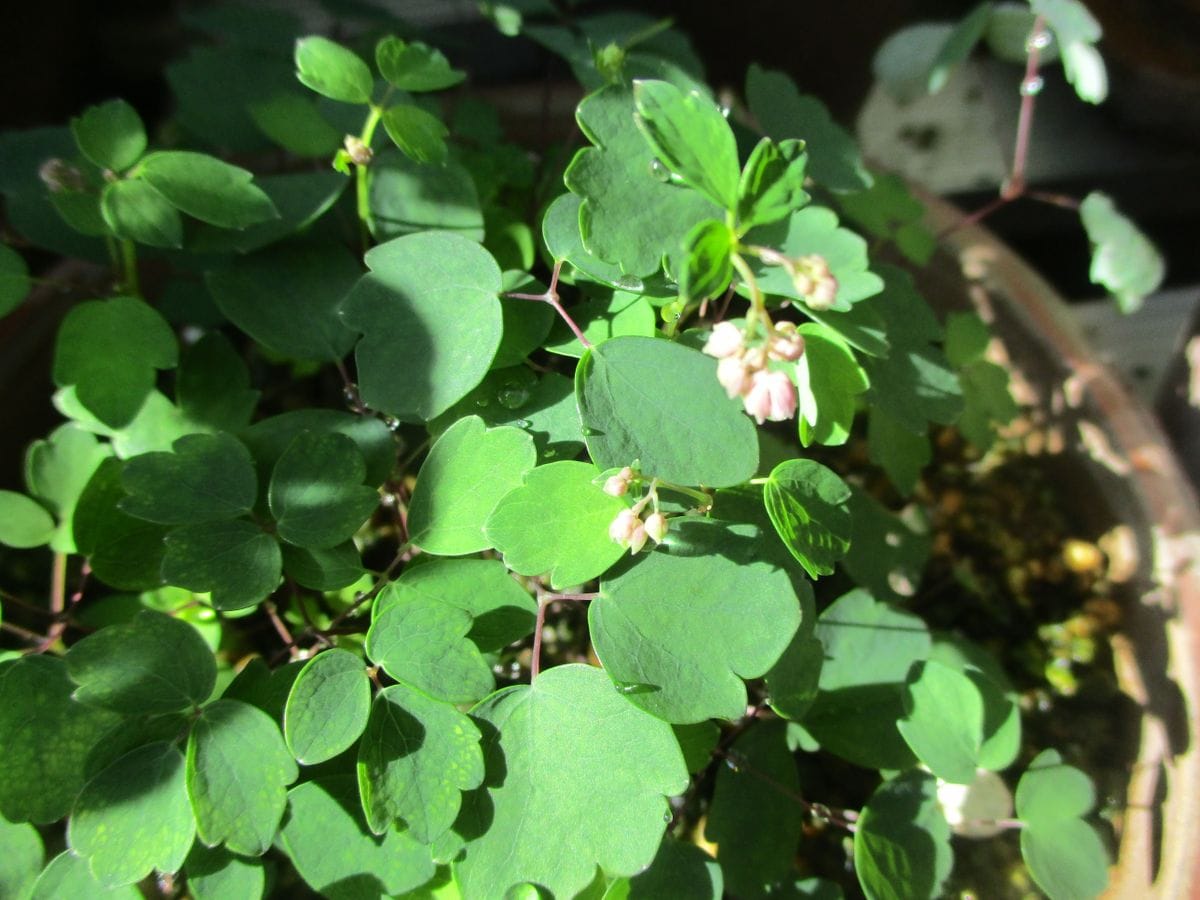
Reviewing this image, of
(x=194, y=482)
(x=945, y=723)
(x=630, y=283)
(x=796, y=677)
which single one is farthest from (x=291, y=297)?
(x=945, y=723)

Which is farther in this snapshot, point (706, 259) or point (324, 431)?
point (324, 431)

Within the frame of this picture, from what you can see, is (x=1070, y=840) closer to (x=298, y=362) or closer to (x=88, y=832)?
(x=88, y=832)

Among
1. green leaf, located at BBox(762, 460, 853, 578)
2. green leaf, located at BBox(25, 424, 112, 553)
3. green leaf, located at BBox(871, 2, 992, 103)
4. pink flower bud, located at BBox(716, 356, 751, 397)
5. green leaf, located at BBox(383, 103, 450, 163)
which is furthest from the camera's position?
green leaf, located at BBox(871, 2, 992, 103)

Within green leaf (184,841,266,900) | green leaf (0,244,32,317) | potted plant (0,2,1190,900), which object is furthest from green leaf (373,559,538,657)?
green leaf (0,244,32,317)

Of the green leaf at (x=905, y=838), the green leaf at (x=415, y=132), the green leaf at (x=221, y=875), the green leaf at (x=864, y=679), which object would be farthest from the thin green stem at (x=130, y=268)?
the green leaf at (x=905, y=838)

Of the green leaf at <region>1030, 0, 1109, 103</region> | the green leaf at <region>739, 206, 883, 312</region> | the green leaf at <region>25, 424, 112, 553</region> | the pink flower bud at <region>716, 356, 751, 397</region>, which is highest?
the green leaf at <region>1030, 0, 1109, 103</region>

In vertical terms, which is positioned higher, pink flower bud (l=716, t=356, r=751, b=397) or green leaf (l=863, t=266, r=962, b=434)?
pink flower bud (l=716, t=356, r=751, b=397)

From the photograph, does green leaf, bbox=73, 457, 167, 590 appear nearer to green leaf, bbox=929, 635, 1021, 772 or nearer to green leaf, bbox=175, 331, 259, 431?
green leaf, bbox=175, 331, 259, 431

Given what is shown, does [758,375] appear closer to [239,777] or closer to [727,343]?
[727,343]
